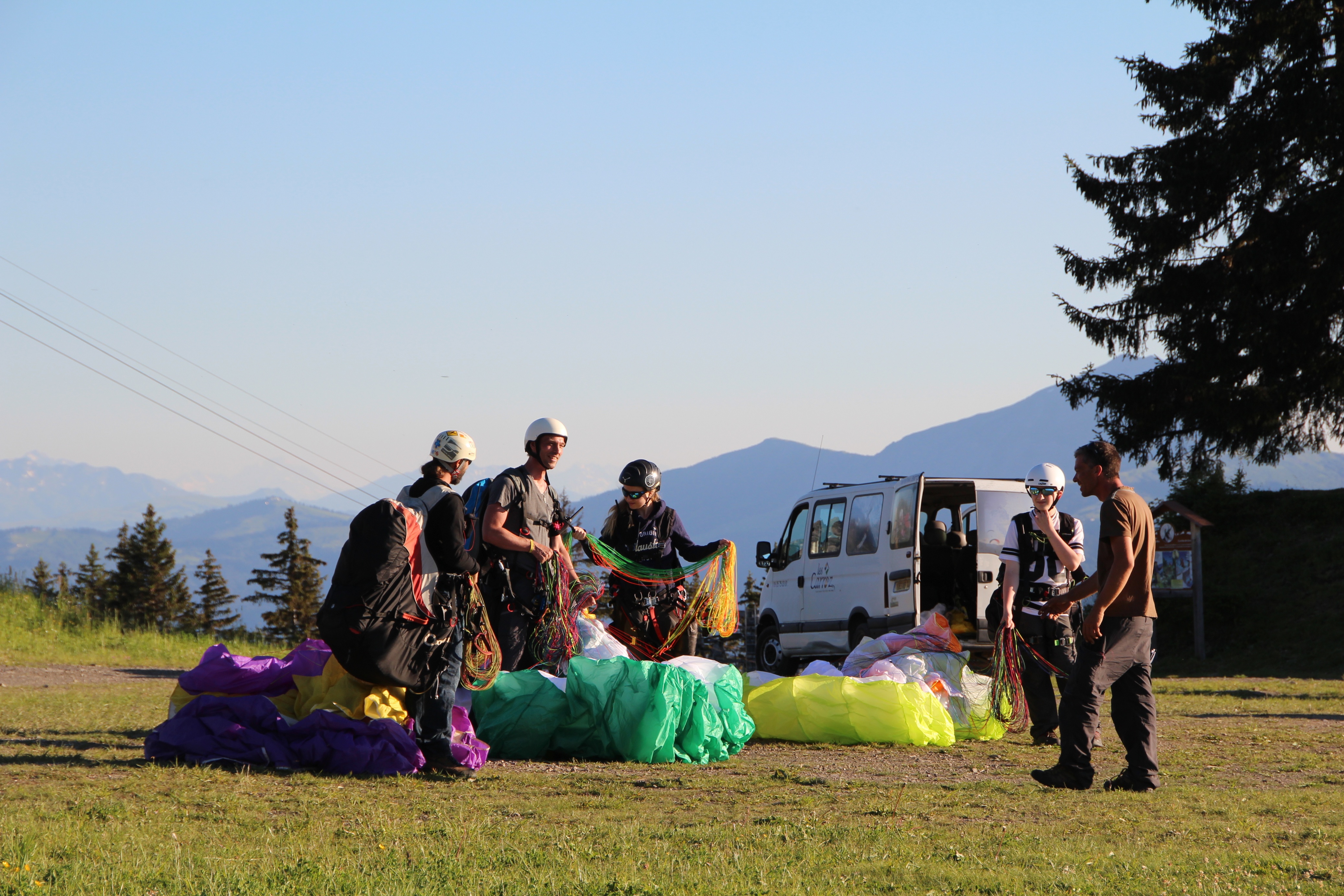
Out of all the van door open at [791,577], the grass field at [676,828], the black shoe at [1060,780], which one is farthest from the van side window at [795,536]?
the black shoe at [1060,780]

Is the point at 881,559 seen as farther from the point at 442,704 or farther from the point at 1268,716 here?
the point at 442,704

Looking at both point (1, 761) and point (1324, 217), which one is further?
point (1324, 217)

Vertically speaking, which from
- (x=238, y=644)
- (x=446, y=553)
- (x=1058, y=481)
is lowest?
(x=238, y=644)

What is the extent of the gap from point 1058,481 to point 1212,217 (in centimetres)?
1698

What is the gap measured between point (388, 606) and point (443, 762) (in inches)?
36.4

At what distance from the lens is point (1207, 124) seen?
76.3ft

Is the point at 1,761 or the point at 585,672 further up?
the point at 585,672

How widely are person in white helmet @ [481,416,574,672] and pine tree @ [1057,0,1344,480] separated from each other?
1757 cm

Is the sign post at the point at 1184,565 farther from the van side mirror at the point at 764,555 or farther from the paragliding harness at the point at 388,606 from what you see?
the paragliding harness at the point at 388,606

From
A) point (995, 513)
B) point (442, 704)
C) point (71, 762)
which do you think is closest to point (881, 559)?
point (995, 513)

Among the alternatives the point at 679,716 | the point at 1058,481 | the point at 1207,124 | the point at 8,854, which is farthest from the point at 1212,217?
the point at 8,854

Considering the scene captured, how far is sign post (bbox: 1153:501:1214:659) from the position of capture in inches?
792

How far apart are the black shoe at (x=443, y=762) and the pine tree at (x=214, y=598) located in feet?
209

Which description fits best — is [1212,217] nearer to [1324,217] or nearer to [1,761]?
[1324,217]
